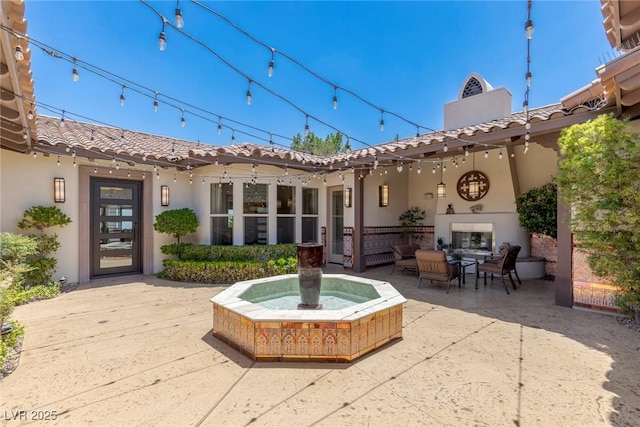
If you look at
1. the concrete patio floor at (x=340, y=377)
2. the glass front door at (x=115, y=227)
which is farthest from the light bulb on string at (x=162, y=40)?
the glass front door at (x=115, y=227)

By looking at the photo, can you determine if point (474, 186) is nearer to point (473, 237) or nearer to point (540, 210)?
point (473, 237)

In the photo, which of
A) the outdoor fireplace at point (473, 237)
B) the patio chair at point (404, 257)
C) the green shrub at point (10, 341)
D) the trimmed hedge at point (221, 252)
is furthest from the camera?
the outdoor fireplace at point (473, 237)

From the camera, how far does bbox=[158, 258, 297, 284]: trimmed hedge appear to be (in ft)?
24.6

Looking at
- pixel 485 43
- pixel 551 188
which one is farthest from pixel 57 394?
pixel 551 188

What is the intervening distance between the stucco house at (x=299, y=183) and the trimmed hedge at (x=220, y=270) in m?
1.04

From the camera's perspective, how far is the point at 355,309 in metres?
3.63

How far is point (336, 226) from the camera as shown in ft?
33.6

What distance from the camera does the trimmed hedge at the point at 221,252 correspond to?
7920 millimetres

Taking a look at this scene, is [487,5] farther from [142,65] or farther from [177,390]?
[177,390]

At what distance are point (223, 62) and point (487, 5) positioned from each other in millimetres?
5370

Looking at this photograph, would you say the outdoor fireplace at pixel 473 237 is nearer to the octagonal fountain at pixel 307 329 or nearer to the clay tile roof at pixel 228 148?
the clay tile roof at pixel 228 148

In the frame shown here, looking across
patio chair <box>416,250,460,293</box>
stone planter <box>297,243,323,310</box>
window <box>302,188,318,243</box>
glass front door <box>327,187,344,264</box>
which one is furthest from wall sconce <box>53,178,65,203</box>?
patio chair <box>416,250,460,293</box>

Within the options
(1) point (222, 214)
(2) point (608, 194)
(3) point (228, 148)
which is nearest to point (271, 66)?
(3) point (228, 148)

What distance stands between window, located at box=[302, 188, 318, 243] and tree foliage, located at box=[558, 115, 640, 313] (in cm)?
662
